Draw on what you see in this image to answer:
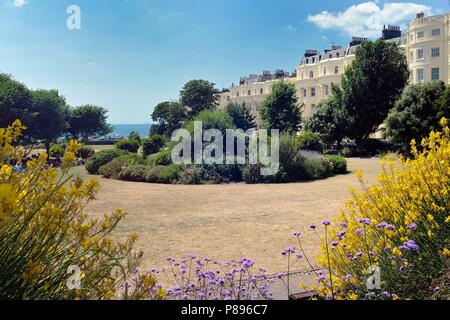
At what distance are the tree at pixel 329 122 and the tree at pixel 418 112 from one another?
815 centimetres

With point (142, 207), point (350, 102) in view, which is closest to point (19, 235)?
point (142, 207)

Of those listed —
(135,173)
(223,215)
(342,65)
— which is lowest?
(223,215)

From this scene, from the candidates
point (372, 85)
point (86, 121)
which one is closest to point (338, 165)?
point (372, 85)

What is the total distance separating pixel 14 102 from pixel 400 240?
44268 mm

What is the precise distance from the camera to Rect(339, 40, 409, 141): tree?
38594mm

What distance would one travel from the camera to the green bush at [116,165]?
2331 cm

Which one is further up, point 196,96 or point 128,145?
point 196,96

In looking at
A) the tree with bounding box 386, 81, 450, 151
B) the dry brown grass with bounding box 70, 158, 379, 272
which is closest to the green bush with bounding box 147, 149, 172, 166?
the dry brown grass with bounding box 70, 158, 379, 272

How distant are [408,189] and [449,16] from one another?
46416 mm

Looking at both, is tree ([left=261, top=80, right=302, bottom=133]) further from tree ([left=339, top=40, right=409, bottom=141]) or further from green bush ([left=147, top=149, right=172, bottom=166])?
green bush ([left=147, top=149, right=172, bottom=166])

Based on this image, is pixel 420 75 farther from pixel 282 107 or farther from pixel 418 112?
pixel 418 112

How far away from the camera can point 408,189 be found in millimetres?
4949

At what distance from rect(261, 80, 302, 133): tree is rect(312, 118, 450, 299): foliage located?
47.6 metres

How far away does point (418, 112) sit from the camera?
2914cm
